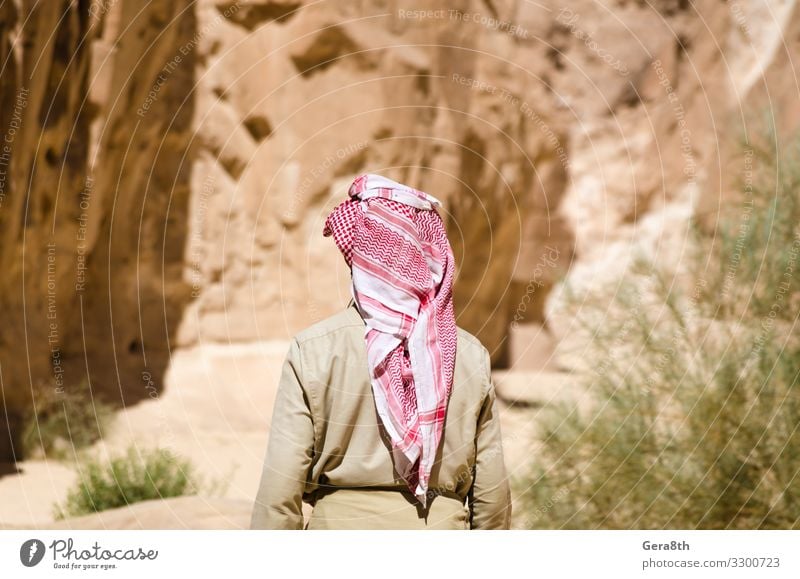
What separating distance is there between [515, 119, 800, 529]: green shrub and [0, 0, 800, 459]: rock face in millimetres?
2734

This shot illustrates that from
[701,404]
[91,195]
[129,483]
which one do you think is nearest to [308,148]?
[91,195]

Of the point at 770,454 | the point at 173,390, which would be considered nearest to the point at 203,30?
the point at 173,390

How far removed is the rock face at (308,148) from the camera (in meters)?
7.59

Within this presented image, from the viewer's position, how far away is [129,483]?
19.2ft

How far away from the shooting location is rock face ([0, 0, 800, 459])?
759 cm

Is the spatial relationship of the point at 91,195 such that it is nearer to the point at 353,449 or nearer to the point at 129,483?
the point at 129,483

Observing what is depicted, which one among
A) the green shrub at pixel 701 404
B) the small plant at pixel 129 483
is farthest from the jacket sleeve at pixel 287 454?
the small plant at pixel 129 483

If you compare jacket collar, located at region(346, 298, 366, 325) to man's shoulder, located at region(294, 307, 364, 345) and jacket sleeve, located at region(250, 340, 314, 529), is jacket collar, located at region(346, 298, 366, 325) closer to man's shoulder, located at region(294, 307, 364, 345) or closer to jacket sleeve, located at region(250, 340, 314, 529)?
man's shoulder, located at region(294, 307, 364, 345)

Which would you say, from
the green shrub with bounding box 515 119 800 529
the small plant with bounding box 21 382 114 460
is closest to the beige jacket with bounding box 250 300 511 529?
the green shrub with bounding box 515 119 800 529

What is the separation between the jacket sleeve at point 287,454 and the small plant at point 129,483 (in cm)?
314

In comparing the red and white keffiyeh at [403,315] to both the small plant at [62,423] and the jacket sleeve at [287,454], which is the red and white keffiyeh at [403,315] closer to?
the jacket sleeve at [287,454]

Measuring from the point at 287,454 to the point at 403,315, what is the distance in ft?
1.57
